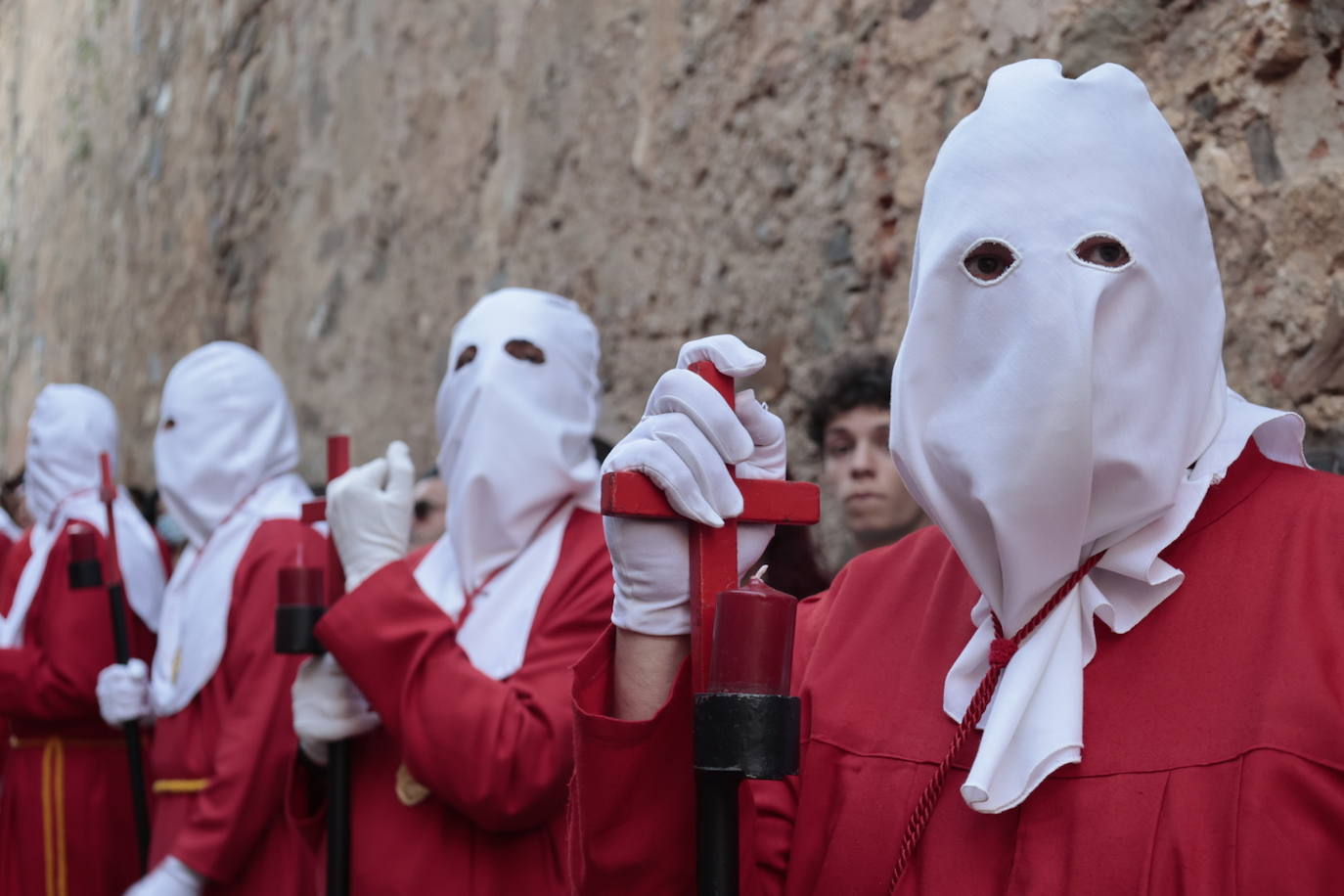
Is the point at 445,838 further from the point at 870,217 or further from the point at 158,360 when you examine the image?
the point at 158,360

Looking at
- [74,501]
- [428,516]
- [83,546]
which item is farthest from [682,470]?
[74,501]

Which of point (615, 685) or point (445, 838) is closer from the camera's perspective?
point (615, 685)

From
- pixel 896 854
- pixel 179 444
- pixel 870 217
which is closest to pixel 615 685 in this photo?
pixel 896 854

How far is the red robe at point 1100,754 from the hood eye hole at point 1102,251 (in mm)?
265

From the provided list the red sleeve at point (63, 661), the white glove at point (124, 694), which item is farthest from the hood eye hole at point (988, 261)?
the red sleeve at point (63, 661)

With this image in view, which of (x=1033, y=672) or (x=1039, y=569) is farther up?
(x=1039, y=569)

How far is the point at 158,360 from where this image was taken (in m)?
10.0

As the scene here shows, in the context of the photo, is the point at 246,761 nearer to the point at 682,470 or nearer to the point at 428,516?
the point at 428,516

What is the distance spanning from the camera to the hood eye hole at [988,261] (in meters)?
1.61

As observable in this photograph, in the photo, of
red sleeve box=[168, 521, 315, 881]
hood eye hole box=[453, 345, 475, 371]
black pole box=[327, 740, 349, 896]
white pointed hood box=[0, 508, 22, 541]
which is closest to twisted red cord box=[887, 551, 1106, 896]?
black pole box=[327, 740, 349, 896]

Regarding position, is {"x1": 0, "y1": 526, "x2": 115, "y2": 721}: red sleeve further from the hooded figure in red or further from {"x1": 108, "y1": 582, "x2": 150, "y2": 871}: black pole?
the hooded figure in red

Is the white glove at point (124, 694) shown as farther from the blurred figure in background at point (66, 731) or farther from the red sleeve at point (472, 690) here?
the red sleeve at point (472, 690)

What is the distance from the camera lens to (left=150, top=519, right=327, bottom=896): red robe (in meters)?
3.28

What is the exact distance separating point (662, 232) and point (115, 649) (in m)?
2.14
